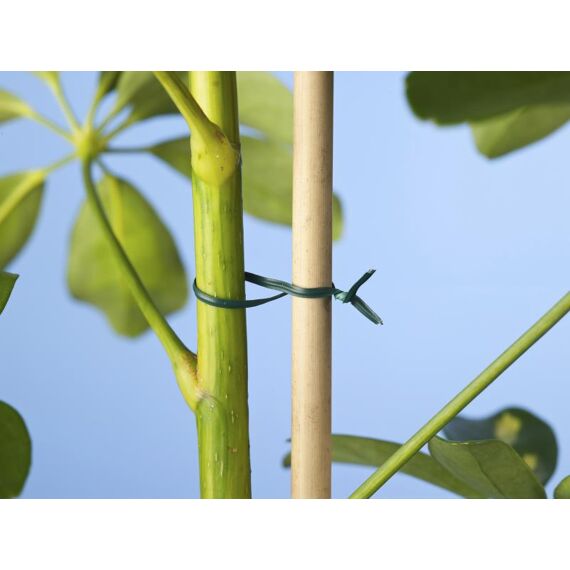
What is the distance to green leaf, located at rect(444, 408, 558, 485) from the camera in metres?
0.66

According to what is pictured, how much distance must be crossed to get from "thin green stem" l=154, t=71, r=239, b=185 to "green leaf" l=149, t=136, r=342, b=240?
270 mm

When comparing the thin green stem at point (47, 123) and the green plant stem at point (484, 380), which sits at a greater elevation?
the thin green stem at point (47, 123)

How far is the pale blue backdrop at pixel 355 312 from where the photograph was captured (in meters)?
0.67

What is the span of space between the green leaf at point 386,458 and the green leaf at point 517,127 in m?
0.25

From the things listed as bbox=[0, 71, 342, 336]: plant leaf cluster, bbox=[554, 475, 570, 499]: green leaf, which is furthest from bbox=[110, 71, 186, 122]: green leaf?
bbox=[554, 475, 570, 499]: green leaf

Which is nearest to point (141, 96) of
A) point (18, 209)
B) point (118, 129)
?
point (118, 129)

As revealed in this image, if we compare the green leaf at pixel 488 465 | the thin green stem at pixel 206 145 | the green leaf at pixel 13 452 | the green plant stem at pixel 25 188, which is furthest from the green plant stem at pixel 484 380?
the green plant stem at pixel 25 188

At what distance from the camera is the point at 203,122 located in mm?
421

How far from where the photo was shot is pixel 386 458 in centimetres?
57

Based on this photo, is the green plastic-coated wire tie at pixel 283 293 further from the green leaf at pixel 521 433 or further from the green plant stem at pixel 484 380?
the green leaf at pixel 521 433

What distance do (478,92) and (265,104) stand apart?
17 centimetres

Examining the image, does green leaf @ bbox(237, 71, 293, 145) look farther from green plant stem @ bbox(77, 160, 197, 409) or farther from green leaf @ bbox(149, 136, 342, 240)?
green plant stem @ bbox(77, 160, 197, 409)
